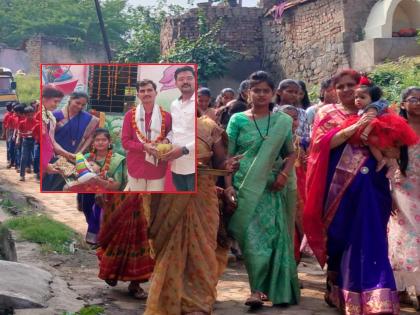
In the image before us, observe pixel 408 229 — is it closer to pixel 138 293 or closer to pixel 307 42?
pixel 138 293

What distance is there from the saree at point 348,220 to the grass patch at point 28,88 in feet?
97.2

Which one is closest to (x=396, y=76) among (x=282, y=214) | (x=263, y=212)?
(x=282, y=214)

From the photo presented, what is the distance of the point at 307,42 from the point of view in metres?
20.0

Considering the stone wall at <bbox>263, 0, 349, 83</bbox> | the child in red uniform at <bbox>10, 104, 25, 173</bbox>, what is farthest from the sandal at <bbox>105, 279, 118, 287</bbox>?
the stone wall at <bbox>263, 0, 349, 83</bbox>

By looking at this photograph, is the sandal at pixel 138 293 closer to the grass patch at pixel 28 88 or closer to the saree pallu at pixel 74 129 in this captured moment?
the saree pallu at pixel 74 129

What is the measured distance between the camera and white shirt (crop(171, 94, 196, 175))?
478 cm

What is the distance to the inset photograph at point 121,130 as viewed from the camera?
4777 mm

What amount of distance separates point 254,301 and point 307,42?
15.0m

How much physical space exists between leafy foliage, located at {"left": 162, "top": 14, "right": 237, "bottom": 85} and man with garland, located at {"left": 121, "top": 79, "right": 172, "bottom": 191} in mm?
16568

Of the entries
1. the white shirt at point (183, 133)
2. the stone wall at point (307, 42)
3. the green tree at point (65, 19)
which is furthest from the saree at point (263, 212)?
the green tree at point (65, 19)

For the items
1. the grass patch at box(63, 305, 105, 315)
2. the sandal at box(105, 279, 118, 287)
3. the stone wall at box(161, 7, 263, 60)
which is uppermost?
the stone wall at box(161, 7, 263, 60)

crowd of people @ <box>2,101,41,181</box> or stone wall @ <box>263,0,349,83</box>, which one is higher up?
stone wall @ <box>263,0,349,83</box>

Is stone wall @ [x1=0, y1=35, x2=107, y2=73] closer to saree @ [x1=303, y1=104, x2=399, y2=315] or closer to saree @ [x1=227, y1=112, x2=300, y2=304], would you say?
saree @ [x1=227, y1=112, x2=300, y2=304]

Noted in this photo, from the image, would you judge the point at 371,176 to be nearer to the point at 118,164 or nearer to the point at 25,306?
the point at 118,164
